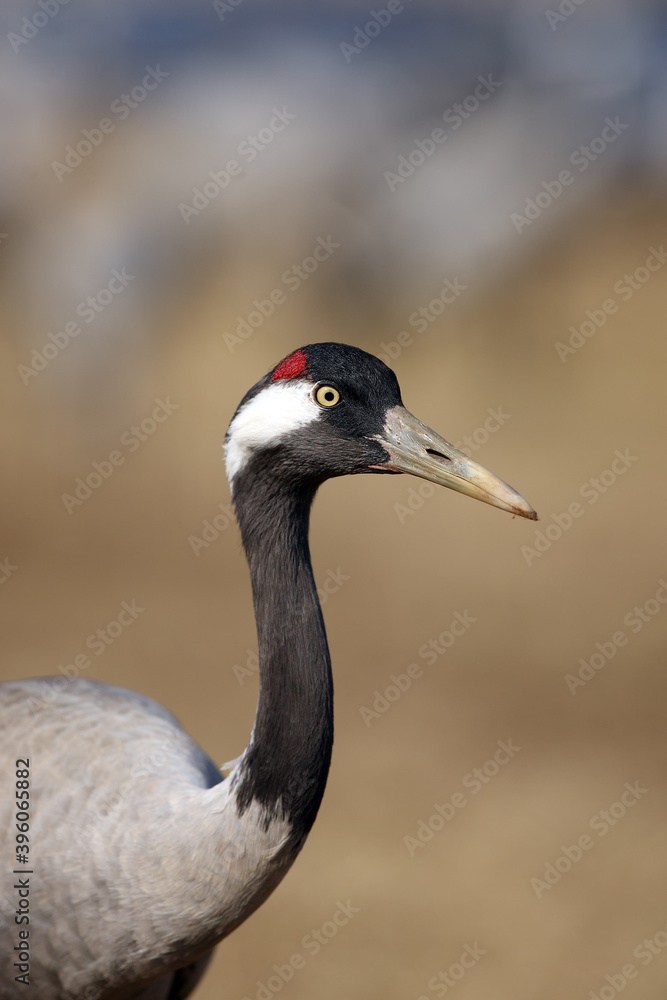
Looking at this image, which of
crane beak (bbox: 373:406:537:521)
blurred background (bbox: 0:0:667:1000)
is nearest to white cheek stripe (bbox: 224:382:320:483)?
crane beak (bbox: 373:406:537:521)

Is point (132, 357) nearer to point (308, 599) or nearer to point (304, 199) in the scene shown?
point (304, 199)

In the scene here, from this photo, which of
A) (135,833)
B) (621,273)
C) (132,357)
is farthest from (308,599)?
(621,273)

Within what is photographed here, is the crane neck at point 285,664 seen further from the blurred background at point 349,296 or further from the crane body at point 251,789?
the blurred background at point 349,296

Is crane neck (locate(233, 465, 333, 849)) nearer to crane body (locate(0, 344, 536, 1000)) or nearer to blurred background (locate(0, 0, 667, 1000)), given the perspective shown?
crane body (locate(0, 344, 536, 1000))

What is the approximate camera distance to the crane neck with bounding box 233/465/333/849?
1976mm

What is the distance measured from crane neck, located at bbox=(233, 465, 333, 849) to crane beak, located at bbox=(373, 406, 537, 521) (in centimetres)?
24

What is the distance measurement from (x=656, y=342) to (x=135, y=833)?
897cm

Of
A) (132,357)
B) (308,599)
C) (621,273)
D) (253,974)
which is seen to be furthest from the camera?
(621,273)

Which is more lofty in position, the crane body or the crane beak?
the crane beak

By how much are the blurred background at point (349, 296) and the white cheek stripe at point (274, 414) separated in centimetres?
454

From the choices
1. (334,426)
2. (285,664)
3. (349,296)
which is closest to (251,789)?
(285,664)

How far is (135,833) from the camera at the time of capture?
2.16 m

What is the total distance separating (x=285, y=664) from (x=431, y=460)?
55 centimetres

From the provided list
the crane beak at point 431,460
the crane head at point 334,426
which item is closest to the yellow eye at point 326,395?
the crane head at point 334,426
